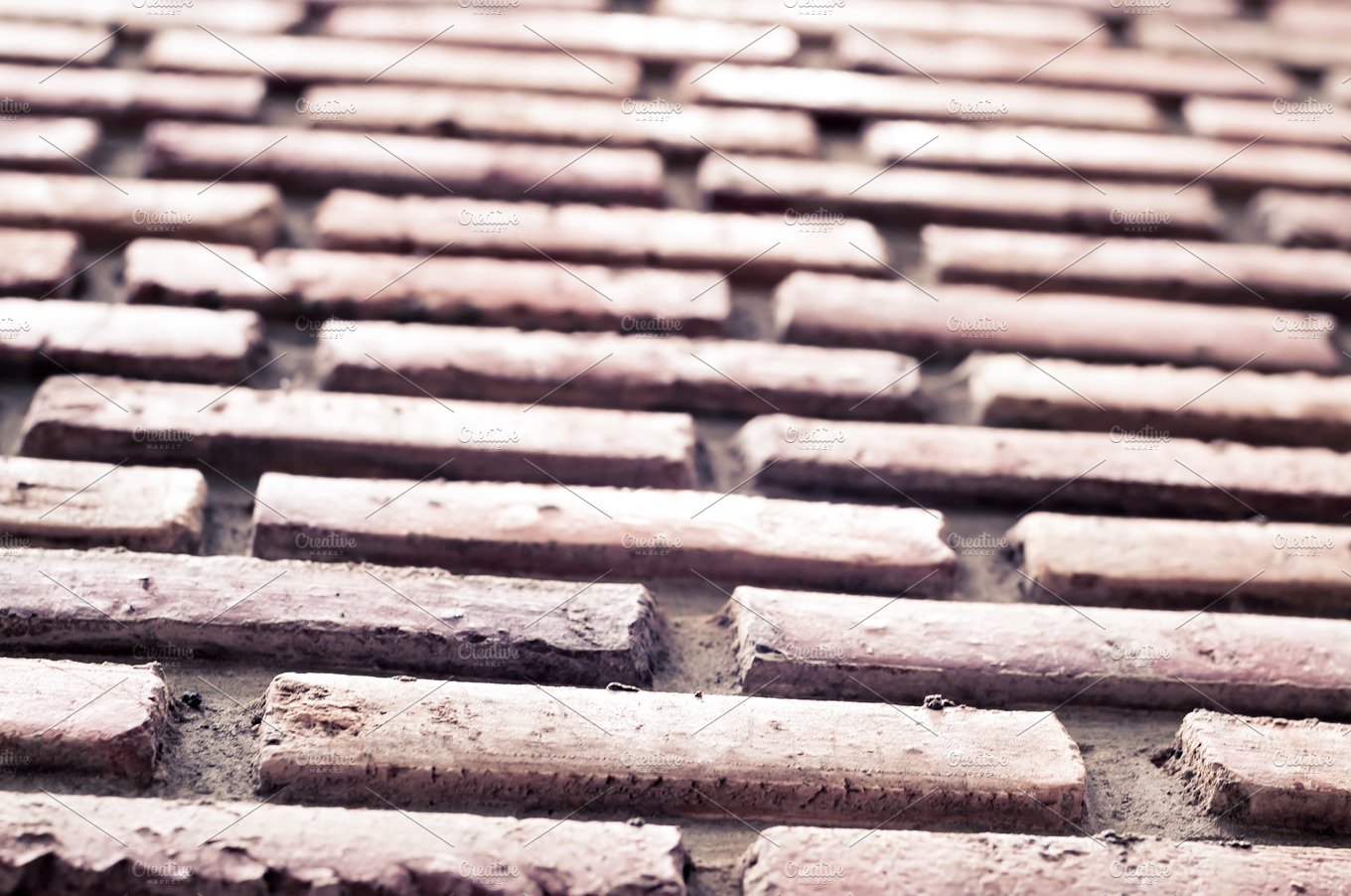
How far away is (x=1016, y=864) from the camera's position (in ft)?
2.99

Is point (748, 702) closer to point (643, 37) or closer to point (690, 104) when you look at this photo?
point (690, 104)

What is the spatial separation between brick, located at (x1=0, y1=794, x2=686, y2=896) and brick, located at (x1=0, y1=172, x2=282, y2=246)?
2.35 feet

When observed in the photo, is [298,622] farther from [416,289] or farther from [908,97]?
[908,97]

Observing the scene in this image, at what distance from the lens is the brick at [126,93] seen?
1.43 metres

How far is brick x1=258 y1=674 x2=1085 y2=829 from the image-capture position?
933 millimetres

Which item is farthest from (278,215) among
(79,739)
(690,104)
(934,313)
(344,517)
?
(934,313)

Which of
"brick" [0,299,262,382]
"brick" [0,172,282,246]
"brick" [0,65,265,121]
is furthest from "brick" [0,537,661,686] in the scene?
"brick" [0,65,265,121]

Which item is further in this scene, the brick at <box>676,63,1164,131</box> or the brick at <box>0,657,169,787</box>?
the brick at <box>676,63,1164,131</box>

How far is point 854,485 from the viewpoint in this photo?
119cm

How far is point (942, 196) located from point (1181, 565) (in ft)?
1.93

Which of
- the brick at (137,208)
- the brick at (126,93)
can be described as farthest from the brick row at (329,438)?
the brick at (126,93)

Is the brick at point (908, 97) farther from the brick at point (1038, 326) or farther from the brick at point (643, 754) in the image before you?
the brick at point (643, 754)

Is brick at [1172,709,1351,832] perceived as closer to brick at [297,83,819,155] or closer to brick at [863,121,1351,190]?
brick at [863,121,1351,190]

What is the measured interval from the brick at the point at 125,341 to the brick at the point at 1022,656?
2.11ft
